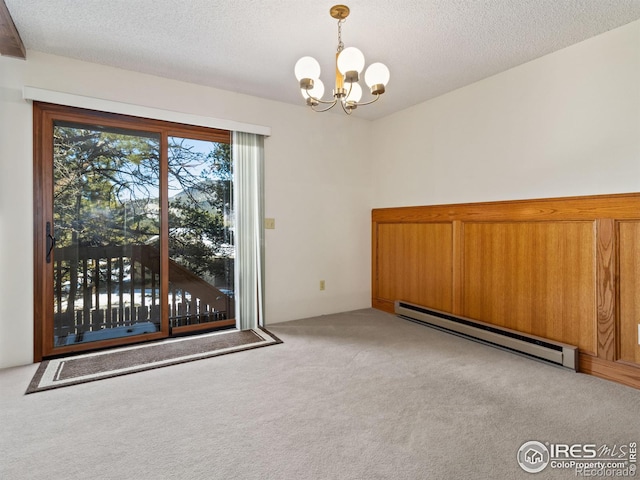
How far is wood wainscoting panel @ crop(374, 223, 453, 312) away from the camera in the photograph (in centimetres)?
361

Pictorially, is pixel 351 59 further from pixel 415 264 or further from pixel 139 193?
pixel 415 264

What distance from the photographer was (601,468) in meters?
1.55

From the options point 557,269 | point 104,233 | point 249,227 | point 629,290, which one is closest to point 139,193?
point 104,233

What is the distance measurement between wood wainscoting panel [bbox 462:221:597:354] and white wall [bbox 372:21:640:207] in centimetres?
31

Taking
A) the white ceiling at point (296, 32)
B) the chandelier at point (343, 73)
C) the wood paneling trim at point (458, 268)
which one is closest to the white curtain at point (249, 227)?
the white ceiling at point (296, 32)

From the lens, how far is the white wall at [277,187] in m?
2.64

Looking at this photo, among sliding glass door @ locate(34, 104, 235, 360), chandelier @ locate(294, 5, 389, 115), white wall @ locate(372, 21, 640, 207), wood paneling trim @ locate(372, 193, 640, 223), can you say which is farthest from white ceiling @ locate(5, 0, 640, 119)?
wood paneling trim @ locate(372, 193, 640, 223)

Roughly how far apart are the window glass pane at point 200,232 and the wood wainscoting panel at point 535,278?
7.97 feet

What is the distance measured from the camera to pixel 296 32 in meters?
2.44

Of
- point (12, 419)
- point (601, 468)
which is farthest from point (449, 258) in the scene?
point (12, 419)

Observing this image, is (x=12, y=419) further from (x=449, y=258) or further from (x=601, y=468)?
(x=449, y=258)

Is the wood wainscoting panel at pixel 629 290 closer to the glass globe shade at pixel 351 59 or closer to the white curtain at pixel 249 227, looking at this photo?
the glass globe shade at pixel 351 59

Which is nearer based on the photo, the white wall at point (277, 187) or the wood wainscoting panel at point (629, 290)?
the wood wainscoting panel at point (629, 290)

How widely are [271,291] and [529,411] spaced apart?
2548 mm
